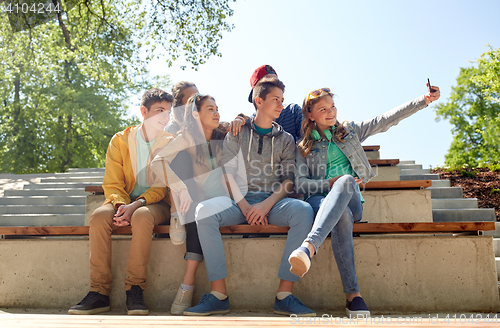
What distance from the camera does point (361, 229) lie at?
2467 mm

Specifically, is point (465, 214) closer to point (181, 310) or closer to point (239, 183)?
point (239, 183)

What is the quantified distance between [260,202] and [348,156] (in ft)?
2.60

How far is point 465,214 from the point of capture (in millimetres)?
4520

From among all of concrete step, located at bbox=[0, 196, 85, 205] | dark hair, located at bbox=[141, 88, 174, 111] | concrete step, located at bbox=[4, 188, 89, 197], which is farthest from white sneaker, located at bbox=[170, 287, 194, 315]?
concrete step, located at bbox=[4, 188, 89, 197]

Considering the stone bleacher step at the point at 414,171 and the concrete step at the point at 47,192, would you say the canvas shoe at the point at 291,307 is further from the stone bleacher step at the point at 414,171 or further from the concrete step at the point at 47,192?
the concrete step at the point at 47,192

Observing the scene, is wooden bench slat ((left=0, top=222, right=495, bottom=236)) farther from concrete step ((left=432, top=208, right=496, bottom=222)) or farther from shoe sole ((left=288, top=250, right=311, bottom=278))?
concrete step ((left=432, top=208, right=496, bottom=222))

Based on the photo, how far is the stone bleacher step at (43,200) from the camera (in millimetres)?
6602

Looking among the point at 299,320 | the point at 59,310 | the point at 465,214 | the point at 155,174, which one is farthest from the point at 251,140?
the point at 465,214

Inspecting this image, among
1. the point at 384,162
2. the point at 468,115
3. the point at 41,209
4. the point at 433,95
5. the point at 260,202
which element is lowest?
the point at 41,209

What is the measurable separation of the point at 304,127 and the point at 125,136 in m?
1.52

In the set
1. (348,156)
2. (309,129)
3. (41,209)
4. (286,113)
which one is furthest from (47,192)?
(348,156)

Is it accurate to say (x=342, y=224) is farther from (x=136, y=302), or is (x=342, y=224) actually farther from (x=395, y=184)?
(x=136, y=302)

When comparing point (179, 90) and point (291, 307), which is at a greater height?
point (179, 90)

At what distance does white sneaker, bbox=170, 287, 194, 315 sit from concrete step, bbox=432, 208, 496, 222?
309cm
